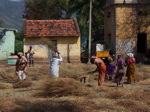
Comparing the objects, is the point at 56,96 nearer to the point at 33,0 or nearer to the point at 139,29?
the point at 139,29

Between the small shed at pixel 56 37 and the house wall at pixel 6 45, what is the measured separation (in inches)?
140

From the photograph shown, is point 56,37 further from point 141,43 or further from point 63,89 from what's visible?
point 63,89

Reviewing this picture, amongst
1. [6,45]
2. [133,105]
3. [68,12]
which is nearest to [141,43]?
[6,45]

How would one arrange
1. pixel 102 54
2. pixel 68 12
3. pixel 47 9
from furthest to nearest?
pixel 47 9, pixel 68 12, pixel 102 54

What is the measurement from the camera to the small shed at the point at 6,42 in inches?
1104

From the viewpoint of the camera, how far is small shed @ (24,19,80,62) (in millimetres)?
24781

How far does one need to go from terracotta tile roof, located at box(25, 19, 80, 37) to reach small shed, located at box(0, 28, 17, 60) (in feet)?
11.2

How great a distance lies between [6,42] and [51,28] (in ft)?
16.9

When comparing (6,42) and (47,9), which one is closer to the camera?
(6,42)

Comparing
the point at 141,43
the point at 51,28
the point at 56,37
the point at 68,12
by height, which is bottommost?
the point at 141,43

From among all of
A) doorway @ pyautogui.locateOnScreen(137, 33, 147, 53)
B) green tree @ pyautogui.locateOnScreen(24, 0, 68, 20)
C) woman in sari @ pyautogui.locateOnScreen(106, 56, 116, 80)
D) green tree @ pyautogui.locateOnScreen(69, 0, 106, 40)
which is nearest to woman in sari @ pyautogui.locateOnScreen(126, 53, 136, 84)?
woman in sari @ pyautogui.locateOnScreen(106, 56, 116, 80)

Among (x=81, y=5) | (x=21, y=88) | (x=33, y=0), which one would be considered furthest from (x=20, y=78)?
(x=33, y=0)

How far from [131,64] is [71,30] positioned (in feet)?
38.1

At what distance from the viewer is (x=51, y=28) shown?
2539cm
